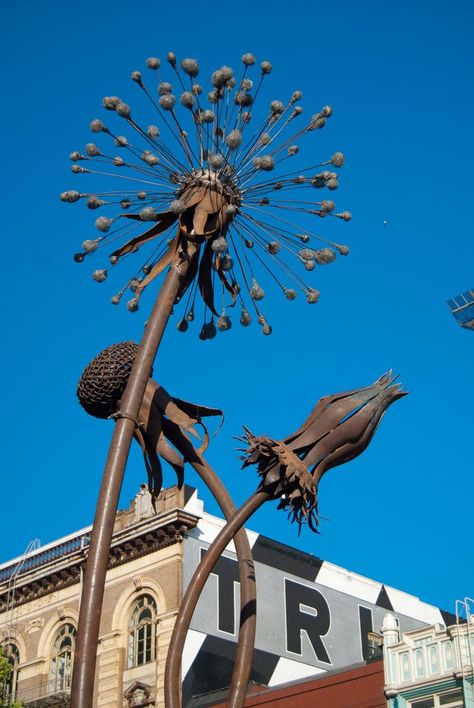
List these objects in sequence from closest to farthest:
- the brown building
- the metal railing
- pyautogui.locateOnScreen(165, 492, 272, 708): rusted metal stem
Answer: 1. pyautogui.locateOnScreen(165, 492, 272, 708): rusted metal stem
2. the brown building
3. the metal railing

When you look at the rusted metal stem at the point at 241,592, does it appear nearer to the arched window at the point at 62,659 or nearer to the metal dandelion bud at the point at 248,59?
the metal dandelion bud at the point at 248,59

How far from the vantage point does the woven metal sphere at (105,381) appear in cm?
1652

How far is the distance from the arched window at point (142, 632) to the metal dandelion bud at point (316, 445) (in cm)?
2727

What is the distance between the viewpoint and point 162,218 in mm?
17141

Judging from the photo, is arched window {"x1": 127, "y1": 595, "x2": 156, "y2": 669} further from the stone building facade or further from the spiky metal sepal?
the spiky metal sepal

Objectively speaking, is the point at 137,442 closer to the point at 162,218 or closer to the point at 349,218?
the point at 162,218

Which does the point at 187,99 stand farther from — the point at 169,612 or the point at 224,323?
the point at 169,612

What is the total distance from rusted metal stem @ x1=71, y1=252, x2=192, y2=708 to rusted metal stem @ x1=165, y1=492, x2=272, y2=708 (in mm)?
1081

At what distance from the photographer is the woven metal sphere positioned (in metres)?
16.5

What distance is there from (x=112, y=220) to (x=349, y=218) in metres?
3.13

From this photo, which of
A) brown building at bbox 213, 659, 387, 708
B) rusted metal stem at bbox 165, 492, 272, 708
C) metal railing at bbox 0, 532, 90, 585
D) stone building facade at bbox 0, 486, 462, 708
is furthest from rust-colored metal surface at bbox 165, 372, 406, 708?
metal railing at bbox 0, 532, 90, 585

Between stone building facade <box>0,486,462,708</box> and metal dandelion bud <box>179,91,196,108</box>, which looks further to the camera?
stone building facade <box>0,486,462,708</box>

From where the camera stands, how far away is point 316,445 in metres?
16.6

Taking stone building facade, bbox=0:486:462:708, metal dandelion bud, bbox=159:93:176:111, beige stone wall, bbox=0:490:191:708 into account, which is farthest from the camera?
stone building facade, bbox=0:486:462:708
